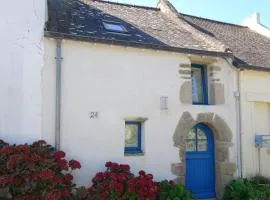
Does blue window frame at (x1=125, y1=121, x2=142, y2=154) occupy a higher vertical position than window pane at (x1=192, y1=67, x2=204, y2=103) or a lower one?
lower

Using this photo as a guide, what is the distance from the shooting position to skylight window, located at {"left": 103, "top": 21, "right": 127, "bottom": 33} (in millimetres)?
10502

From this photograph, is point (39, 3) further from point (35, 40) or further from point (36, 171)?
point (36, 171)

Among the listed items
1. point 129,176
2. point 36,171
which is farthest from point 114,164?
point 36,171

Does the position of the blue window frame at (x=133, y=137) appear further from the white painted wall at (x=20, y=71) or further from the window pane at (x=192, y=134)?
the white painted wall at (x=20, y=71)

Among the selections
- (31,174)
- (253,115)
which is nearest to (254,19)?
(253,115)

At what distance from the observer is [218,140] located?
36.3 feet

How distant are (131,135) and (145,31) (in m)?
3.17

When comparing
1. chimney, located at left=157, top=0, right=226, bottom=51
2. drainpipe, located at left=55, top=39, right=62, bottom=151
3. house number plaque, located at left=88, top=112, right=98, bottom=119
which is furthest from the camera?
chimney, located at left=157, top=0, right=226, bottom=51

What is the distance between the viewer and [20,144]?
8281 mm

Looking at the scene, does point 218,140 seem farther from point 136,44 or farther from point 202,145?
point 136,44

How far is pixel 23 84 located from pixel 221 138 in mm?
5703

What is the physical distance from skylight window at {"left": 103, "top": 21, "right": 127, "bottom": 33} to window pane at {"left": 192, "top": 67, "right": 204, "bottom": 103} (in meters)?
2.36

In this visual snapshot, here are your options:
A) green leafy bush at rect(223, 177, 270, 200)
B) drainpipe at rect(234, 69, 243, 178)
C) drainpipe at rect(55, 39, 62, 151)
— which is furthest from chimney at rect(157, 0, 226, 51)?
drainpipe at rect(55, 39, 62, 151)

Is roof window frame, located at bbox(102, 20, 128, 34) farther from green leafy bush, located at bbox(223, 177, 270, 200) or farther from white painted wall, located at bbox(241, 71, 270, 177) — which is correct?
green leafy bush, located at bbox(223, 177, 270, 200)
